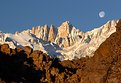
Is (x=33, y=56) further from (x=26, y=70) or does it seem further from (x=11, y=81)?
(x=11, y=81)

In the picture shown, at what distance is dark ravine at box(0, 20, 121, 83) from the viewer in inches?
1868

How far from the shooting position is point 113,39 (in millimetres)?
50781

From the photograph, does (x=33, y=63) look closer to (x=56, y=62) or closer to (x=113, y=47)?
(x=56, y=62)

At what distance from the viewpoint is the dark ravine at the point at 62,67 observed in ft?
156

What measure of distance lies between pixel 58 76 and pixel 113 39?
8152 millimetres

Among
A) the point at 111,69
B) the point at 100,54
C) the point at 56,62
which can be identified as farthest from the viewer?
the point at 56,62

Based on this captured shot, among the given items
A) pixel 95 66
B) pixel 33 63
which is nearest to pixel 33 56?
pixel 33 63

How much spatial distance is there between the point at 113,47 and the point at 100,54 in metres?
1.48

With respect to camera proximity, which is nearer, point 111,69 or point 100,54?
point 111,69

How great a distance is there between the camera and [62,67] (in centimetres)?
6056

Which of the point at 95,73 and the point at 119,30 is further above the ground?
the point at 119,30

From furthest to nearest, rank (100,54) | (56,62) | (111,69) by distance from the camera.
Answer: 1. (56,62)
2. (100,54)
3. (111,69)

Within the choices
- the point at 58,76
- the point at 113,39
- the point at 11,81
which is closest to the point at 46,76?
the point at 58,76

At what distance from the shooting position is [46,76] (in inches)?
2202
